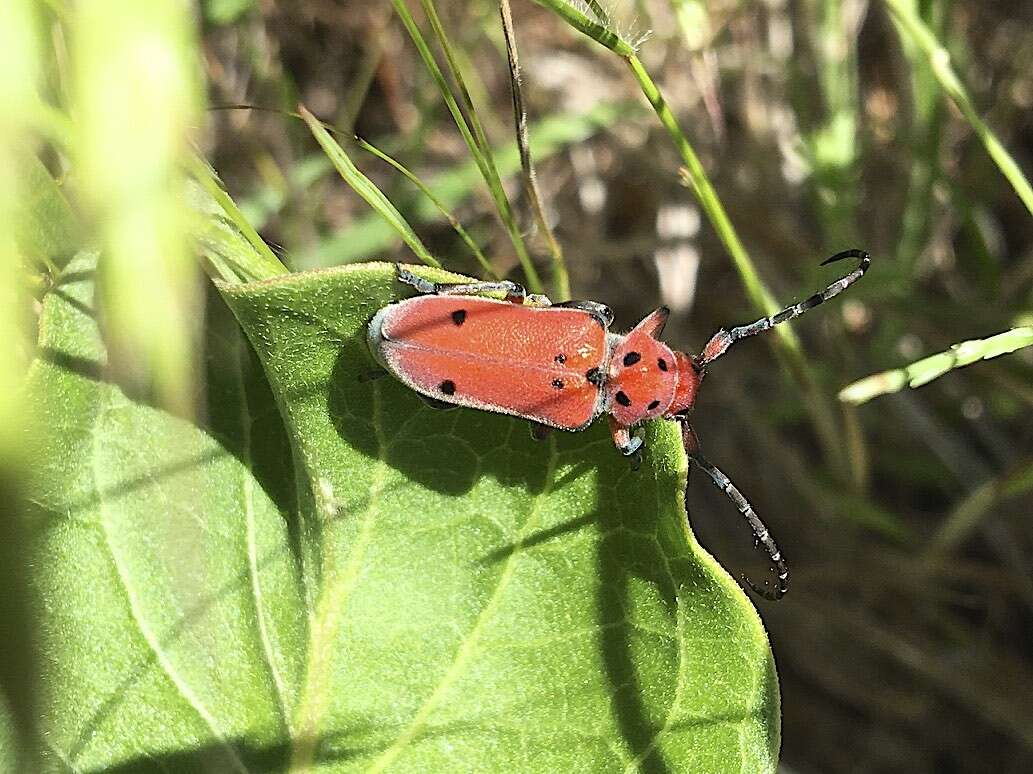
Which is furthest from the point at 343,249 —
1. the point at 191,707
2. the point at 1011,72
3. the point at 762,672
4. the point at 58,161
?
the point at 1011,72

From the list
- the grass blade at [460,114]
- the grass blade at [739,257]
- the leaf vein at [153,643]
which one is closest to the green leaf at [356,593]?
the leaf vein at [153,643]

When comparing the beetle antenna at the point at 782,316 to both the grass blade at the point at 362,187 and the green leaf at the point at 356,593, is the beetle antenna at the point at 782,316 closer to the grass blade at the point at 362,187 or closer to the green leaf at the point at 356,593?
the green leaf at the point at 356,593

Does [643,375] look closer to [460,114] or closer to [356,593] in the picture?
[460,114]

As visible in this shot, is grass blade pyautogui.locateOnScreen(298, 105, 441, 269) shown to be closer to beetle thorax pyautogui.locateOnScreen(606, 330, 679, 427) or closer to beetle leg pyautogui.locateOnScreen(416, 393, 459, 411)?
beetle leg pyautogui.locateOnScreen(416, 393, 459, 411)

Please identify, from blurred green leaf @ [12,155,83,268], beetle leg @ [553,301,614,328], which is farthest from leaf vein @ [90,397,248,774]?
beetle leg @ [553,301,614,328]

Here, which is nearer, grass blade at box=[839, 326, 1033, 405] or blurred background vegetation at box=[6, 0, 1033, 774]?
grass blade at box=[839, 326, 1033, 405]
